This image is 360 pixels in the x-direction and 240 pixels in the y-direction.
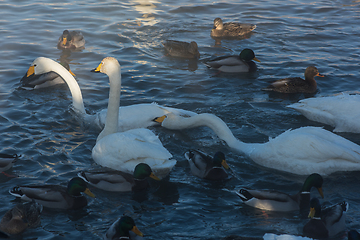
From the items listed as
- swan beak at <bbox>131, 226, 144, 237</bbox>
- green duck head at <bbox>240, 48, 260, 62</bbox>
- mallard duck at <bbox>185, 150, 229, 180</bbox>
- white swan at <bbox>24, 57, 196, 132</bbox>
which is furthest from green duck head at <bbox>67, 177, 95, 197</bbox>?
green duck head at <bbox>240, 48, 260, 62</bbox>

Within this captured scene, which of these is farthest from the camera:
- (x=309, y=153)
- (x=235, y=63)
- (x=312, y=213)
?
(x=235, y=63)

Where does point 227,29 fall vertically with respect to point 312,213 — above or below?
above

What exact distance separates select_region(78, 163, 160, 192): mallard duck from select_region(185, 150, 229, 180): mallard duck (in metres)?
0.85

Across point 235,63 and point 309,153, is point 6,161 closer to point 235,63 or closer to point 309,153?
point 309,153

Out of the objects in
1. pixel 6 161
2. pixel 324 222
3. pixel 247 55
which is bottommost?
pixel 324 222

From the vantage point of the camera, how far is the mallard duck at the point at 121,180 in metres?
6.79

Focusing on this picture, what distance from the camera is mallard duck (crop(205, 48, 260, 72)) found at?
40.3ft

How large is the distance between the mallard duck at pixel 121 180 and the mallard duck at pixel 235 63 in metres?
6.20

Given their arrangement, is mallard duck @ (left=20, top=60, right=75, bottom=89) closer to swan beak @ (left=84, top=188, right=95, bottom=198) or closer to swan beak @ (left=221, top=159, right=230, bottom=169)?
swan beak @ (left=84, top=188, right=95, bottom=198)

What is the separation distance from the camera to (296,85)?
36.2 ft

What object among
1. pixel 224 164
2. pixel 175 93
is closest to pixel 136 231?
pixel 224 164

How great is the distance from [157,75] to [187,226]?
664 cm

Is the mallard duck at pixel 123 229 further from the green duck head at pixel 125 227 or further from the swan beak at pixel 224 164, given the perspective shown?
the swan beak at pixel 224 164

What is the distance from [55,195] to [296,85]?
22.8ft
